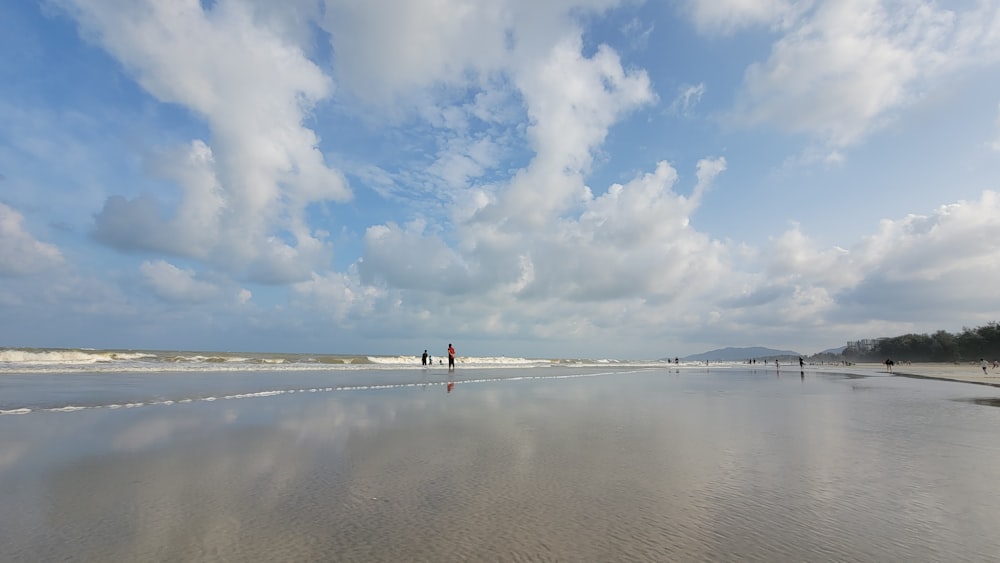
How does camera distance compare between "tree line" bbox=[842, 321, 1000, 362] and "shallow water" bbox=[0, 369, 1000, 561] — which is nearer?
"shallow water" bbox=[0, 369, 1000, 561]

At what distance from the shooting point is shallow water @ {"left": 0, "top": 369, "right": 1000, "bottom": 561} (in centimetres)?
452

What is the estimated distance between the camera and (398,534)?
4.76 m

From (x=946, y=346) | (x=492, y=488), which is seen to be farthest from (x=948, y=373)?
(x=946, y=346)

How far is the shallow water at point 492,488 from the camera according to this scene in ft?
14.8

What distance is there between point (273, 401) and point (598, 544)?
15.4 m

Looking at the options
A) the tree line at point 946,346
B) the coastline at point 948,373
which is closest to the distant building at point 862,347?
the tree line at point 946,346

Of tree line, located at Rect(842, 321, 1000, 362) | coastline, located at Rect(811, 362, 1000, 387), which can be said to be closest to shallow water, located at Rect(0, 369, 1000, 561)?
coastline, located at Rect(811, 362, 1000, 387)

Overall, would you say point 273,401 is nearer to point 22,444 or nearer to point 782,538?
point 22,444

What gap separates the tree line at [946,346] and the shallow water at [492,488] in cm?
13848

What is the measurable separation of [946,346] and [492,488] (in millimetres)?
162415

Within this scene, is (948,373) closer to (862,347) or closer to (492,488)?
(492,488)

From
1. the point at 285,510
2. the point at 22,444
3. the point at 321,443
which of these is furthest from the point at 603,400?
the point at 22,444

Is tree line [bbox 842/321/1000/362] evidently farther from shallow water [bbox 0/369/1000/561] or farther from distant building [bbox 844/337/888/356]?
shallow water [bbox 0/369/1000/561]

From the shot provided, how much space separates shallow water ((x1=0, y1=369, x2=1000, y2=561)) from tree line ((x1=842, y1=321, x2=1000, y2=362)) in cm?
13848
